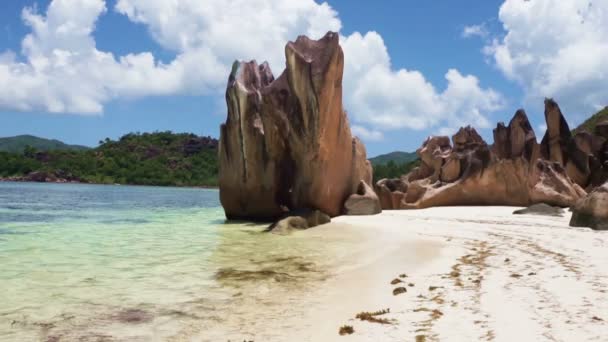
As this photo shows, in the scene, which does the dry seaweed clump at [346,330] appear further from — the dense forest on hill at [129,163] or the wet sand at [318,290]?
the dense forest on hill at [129,163]

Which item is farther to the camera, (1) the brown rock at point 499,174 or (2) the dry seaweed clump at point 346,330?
(1) the brown rock at point 499,174

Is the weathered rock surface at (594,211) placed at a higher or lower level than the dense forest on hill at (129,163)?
lower

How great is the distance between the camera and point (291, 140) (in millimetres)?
17562

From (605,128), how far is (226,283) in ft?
103

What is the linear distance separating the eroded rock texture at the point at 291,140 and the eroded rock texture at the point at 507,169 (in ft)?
17.6

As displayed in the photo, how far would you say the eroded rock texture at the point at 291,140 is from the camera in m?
16.3

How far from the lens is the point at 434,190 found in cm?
2338

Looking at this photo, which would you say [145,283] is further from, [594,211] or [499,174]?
[499,174]

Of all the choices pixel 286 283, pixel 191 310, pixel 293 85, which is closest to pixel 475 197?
pixel 293 85

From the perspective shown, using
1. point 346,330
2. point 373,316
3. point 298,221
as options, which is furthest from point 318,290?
point 298,221

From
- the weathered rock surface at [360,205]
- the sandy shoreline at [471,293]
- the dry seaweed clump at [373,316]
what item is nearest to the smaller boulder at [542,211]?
the weathered rock surface at [360,205]

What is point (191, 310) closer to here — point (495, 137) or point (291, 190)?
point (291, 190)

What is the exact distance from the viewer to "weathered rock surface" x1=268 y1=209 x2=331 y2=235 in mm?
13831

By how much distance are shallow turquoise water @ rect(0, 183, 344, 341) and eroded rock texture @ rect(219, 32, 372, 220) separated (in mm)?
4902
